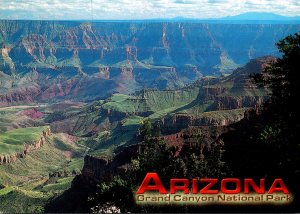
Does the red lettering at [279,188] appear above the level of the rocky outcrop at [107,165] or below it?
above

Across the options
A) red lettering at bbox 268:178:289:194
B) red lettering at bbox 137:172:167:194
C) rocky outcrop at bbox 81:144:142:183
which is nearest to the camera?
red lettering at bbox 137:172:167:194

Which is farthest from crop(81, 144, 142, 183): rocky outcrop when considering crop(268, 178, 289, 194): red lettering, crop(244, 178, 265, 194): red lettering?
crop(268, 178, 289, 194): red lettering

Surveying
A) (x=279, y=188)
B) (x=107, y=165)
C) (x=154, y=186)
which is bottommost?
(x=107, y=165)

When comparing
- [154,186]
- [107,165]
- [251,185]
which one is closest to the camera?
[154,186]

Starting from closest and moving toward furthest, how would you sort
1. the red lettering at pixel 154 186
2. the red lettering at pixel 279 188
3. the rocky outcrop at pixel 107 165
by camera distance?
1. the red lettering at pixel 154 186
2. the red lettering at pixel 279 188
3. the rocky outcrop at pixel 107 165

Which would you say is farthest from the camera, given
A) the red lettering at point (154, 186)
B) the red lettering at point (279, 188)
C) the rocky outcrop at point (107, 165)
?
the rocky outcrop at point (107, 165)

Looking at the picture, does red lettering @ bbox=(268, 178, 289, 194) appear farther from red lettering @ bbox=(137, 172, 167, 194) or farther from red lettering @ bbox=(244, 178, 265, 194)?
red lettering @ bbox=(137, 172, 167, 194)

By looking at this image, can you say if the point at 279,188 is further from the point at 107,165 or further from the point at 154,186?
→ the point at 107,165

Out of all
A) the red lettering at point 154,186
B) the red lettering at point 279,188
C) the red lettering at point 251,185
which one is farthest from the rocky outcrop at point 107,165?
the red lettering at point 279,188

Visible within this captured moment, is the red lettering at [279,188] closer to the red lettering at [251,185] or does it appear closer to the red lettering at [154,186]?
the red lettering at [251,185]

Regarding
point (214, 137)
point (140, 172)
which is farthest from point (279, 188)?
point (214, 137)

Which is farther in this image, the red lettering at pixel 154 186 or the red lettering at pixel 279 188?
the red lettering at pixel 279 188

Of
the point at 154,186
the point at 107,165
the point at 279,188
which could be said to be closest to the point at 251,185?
the point at 279,188
